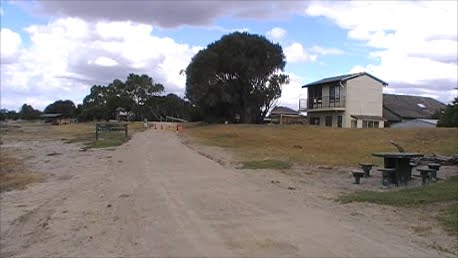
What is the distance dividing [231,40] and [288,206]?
176 ft

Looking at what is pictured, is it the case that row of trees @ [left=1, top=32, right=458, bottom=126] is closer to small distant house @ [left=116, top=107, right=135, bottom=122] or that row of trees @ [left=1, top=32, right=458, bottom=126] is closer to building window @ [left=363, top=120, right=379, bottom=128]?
building window @ [left=363, top=120, right=379, bottom=128]

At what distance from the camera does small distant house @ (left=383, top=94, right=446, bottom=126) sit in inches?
2451

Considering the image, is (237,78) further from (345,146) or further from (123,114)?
(123,114)

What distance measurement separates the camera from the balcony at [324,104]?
57.2m

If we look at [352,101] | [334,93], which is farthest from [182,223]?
[334,93]

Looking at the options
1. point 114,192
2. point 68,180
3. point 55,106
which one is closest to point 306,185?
point 114,192

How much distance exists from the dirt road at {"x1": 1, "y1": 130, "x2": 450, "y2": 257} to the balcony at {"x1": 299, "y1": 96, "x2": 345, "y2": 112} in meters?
42.4

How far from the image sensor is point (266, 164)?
19953mm

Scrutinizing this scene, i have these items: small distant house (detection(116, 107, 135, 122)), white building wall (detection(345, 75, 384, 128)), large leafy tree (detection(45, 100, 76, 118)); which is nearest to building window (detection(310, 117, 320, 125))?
white building wall (detection(345, 75, 384, 128))

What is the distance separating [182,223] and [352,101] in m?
49.4

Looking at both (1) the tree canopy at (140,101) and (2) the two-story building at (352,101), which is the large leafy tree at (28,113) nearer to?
(1) the tree canopy at (140,101)

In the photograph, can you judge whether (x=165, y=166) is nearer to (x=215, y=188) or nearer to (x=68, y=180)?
(x=68, y=180)

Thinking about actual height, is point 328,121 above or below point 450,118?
below

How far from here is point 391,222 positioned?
372 inches
